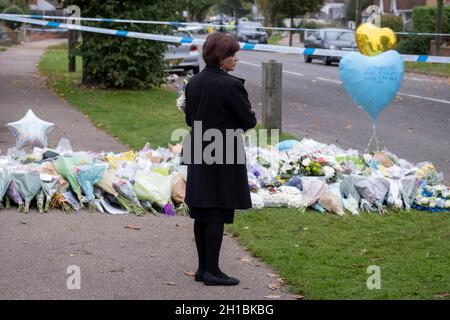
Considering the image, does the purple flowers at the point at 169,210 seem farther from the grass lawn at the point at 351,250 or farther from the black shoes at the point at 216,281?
the black shoes at the point at 216,281

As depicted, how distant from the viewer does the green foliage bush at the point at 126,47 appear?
18484 mm

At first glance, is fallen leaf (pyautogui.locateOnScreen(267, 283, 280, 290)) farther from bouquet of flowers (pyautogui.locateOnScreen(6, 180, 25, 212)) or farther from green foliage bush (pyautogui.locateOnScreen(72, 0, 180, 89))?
green foliage bush (pyautogui.locateOnScreen(72, 0, 180, 89))

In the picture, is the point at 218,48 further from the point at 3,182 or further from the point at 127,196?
the point at 3,182

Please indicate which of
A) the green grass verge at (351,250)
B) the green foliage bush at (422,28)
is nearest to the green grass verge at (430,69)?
the green foliage bush at (422,28)

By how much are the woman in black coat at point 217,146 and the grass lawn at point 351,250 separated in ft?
2.20

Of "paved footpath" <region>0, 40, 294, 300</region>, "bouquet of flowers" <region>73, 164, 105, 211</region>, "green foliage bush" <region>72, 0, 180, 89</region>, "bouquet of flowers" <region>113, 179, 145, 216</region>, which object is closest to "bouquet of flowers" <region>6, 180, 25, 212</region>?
Answer: "paved footpath" <region>0, 40, 294, 300</region>

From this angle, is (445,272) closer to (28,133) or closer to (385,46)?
(385,46)

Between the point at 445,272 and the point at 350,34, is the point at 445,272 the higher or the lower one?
the lower one

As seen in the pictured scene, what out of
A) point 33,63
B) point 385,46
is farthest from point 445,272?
point 33,63

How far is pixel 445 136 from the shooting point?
526 inches

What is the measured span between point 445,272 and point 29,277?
2957mm

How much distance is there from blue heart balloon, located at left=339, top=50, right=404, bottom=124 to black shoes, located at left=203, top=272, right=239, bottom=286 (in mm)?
3975

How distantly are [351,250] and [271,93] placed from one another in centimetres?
606
